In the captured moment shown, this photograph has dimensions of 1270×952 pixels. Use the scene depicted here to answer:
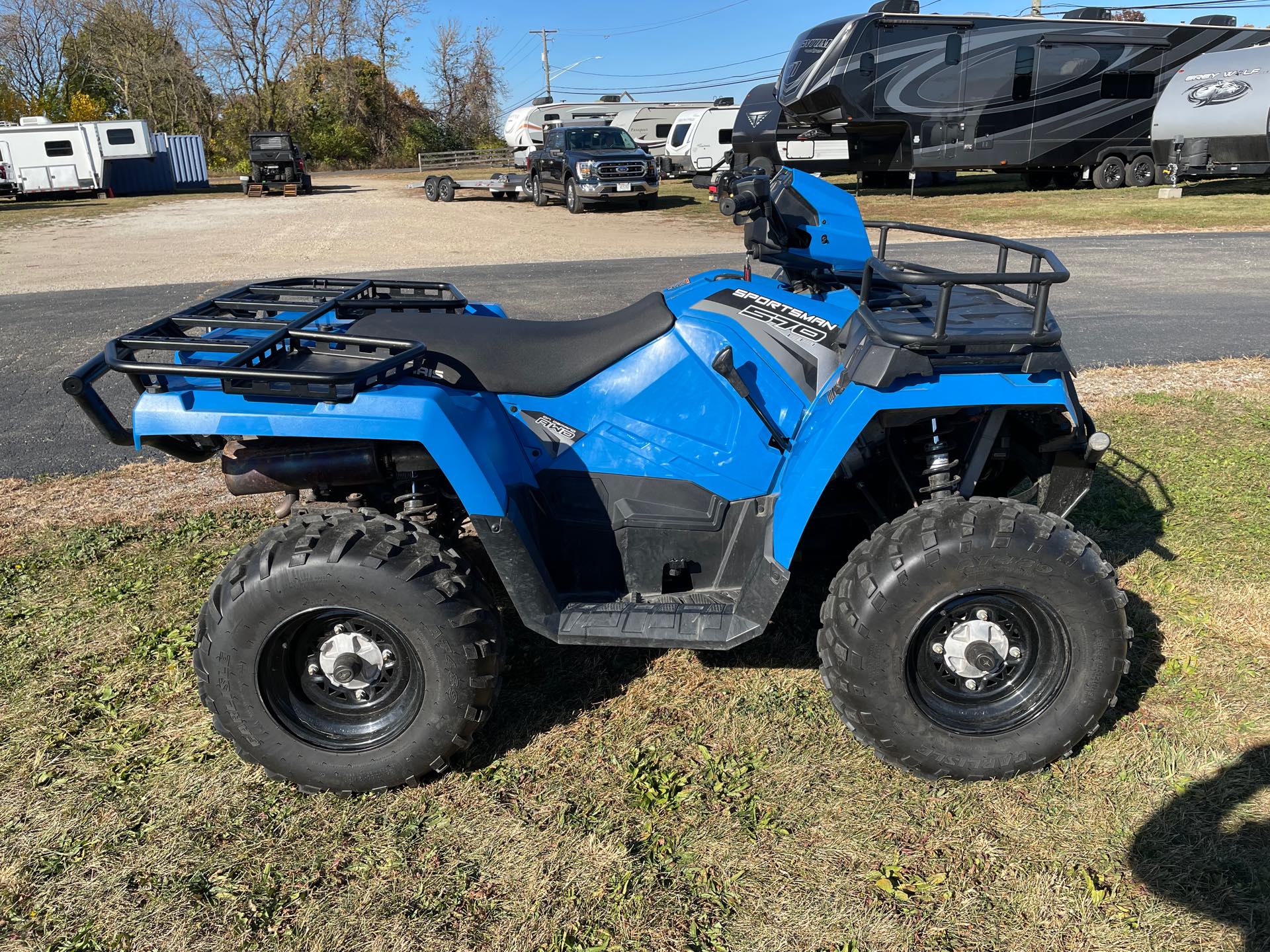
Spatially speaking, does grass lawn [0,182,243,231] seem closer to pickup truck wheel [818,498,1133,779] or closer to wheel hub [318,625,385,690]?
wheel hub [318,625,385,690]

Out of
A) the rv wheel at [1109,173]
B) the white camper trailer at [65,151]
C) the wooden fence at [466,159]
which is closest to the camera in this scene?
the rv wheel at [1109,173]

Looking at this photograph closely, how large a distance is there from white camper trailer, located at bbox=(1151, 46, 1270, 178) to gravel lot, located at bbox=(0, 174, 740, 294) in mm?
9774

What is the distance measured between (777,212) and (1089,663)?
175cm

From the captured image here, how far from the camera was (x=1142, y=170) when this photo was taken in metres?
21.6

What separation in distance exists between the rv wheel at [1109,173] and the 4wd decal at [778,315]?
2216 cm

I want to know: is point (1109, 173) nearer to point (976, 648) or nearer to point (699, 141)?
point (699, 141)

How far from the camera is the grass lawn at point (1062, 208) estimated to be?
1598cm

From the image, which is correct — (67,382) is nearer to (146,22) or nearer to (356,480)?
(356,480)

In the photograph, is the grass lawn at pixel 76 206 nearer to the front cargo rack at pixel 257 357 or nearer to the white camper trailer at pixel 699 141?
the white camper trailer at pixel 699 141

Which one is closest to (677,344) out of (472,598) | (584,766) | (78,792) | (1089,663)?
(472,598)

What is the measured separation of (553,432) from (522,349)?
0.29m

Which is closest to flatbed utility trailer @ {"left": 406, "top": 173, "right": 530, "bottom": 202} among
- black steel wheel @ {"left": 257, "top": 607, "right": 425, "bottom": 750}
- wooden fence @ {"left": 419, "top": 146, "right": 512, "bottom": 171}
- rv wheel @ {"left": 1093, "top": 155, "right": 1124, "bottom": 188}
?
rv wheel @ {"left": 1093, "top": 155, "right": 1124, "bottom": 188}

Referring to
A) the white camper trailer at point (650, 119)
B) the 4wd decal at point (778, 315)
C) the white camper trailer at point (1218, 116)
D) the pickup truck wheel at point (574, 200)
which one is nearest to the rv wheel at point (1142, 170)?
the white camper trailer at point (1218, 116)

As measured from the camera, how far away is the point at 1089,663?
8.91 ft
